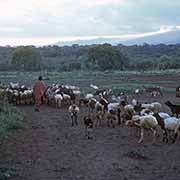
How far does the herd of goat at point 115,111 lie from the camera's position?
13.4m

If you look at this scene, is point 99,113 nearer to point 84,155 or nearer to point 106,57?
point 84,155

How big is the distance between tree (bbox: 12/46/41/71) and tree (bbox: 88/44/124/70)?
8.96m

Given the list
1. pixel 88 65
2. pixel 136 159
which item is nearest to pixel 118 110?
pixel 136 159

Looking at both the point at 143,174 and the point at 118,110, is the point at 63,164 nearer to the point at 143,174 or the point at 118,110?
the point at 143,174

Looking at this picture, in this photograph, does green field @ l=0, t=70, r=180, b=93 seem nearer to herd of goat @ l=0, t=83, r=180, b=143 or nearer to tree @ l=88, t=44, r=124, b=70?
herd of goat @ l=0, t=83, r=180, b=143

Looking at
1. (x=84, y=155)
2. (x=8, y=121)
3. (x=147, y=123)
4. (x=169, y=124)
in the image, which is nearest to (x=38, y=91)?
(x=8, y=121)

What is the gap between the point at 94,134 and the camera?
14.6m

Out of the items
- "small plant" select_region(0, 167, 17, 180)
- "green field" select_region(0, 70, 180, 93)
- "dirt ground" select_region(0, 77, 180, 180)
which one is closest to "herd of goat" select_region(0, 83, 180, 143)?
"dirt ground" select_region(0, 77, 180, 180)

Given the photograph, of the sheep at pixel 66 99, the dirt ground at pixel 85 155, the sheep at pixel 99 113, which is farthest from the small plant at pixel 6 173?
the sheep at pixel 66 99

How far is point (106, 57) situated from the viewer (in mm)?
62688

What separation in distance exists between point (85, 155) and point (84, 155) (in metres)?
0.03

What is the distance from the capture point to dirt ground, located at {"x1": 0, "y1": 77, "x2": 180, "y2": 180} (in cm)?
978

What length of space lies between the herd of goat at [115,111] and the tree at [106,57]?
126 ft

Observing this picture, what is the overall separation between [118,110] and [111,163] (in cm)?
590
